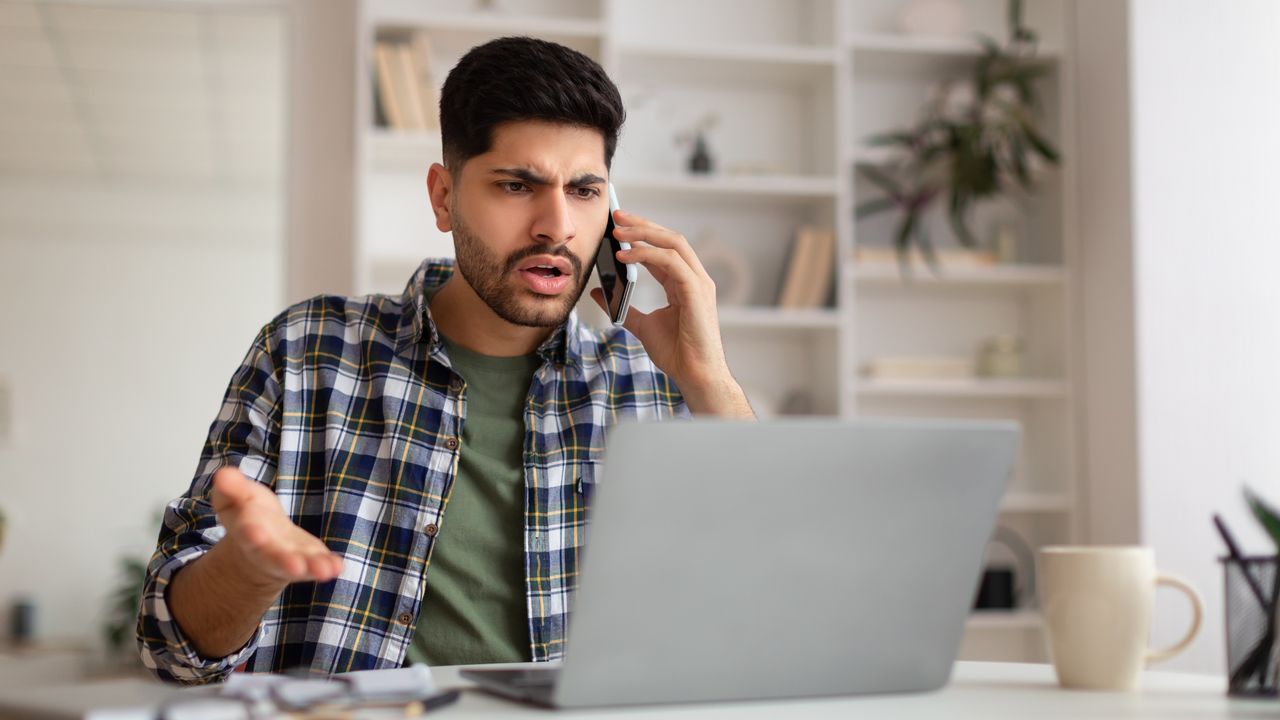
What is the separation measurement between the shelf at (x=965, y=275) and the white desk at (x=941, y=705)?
2.44 m

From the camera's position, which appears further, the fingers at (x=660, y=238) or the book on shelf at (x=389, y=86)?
the book on shelf at (x=389, y=86)

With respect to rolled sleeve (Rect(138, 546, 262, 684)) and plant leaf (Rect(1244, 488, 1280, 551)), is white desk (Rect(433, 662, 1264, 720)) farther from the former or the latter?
rolled sleeve (Rect(138, 546, 262, 684))

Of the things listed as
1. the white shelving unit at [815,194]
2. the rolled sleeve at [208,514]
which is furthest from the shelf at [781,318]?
the rolled sleeve at [208,514]

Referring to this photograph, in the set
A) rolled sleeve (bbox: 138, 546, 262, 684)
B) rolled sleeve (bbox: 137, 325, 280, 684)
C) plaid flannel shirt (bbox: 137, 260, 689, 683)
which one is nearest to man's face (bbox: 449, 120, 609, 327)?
plaid flannel shirt (bbox: 137, 260, 689, 683)

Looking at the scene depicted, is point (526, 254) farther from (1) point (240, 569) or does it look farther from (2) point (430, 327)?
(1) point (240, 569)

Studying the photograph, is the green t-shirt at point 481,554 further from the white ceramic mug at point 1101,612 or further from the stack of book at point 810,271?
the stack of book at point 810,271

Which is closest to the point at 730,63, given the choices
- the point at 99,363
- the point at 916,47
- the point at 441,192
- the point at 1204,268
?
the point at 916,47

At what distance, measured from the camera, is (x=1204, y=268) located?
3047mm

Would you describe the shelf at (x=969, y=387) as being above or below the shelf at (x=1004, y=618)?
above

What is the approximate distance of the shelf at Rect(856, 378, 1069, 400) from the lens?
10.7ft

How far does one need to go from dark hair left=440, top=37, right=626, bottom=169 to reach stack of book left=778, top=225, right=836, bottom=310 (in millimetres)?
1843

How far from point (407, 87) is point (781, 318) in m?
1.16

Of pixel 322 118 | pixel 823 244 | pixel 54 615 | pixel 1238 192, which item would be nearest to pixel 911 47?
pixel 823 244

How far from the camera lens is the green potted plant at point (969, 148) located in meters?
3.21
